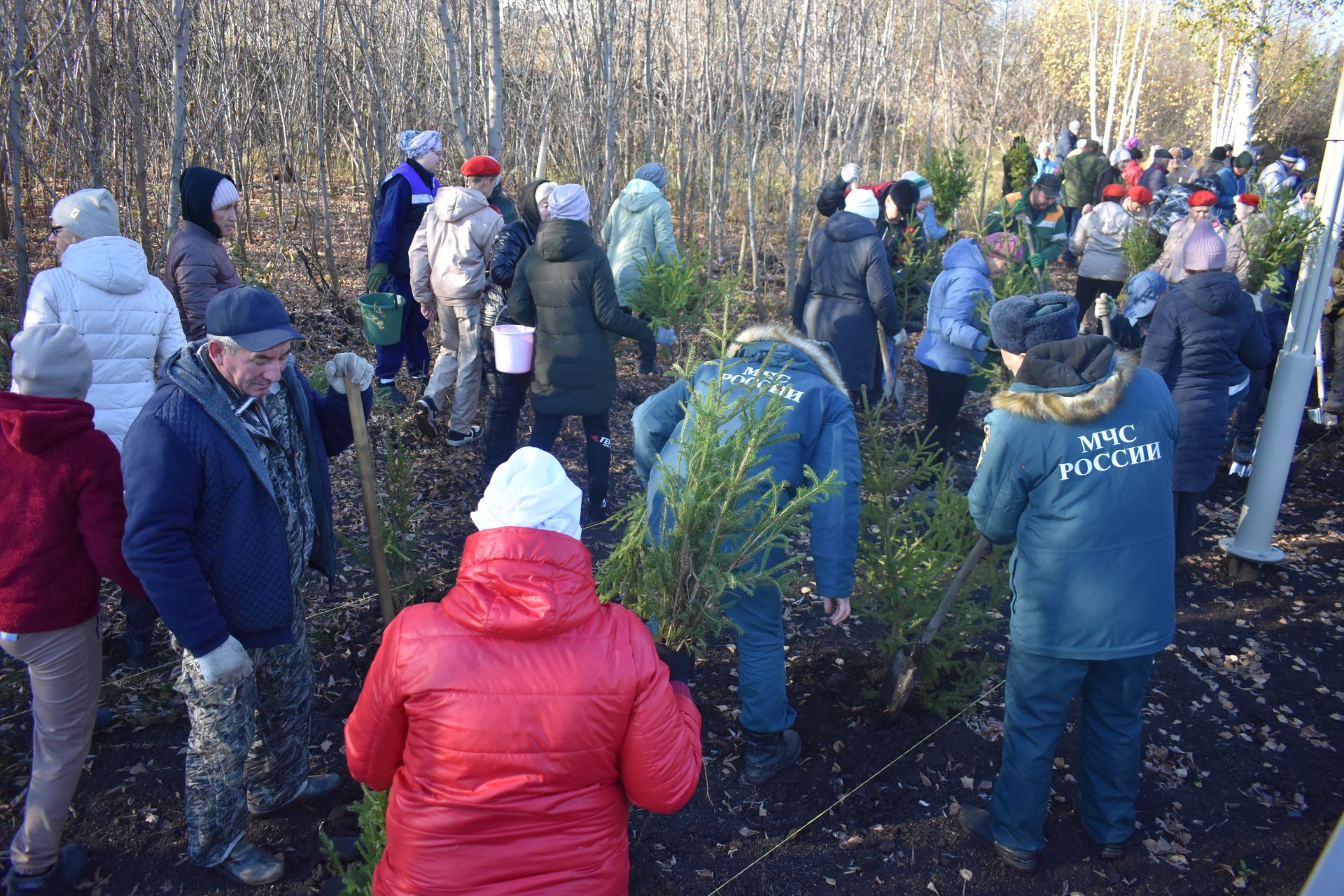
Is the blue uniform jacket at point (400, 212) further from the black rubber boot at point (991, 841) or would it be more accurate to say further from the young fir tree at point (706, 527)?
the black rubber boot at point (991, 841)

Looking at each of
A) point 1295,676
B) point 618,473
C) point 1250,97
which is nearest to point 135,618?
point 618,473

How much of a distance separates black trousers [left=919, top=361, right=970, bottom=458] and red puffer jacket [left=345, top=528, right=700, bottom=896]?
4327 millimetres

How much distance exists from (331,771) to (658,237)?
451 cm

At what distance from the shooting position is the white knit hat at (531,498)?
1.75 metres

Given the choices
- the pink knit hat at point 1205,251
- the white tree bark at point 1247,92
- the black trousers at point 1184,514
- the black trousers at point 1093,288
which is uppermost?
the white tree bark at point 1247,92

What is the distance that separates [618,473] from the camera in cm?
619

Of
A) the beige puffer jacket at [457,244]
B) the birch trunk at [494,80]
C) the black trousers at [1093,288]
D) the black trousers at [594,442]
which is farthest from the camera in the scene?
the black trousers at [1093,288]

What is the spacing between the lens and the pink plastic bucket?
5.02 meters

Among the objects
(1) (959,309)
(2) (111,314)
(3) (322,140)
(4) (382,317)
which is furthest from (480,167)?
(1) (959,309)

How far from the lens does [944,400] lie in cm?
584

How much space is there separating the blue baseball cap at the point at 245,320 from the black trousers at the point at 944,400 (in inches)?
167

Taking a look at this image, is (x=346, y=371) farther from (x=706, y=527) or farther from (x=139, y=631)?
(x=139, y=631)

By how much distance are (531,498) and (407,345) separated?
5396 mm

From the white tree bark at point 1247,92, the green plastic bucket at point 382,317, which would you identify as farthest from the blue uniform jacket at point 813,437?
the white tree bark at point 1247,92
